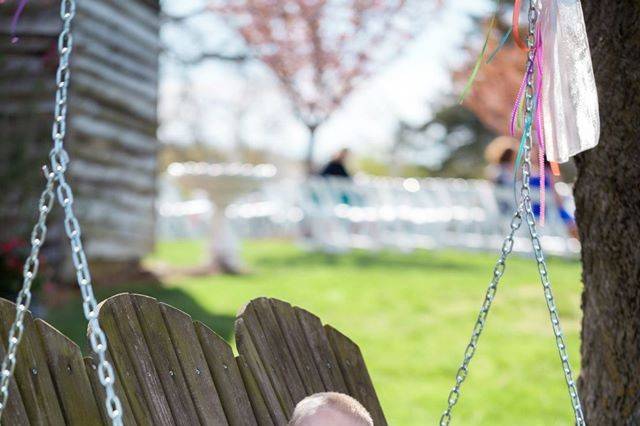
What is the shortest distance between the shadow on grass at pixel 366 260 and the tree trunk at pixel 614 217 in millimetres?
7344

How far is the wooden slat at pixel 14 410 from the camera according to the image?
81.5 inches

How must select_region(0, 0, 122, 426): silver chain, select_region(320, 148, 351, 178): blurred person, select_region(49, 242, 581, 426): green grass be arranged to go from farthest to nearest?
1. select_region(320, 148, 351, 178): blurred person
2. select_region(49, 242, 581, 426): green grass
3. select_region(0, 0, 122, 426): silver chain

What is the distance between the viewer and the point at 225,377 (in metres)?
2.58

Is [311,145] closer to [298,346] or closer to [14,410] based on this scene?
[298,346]

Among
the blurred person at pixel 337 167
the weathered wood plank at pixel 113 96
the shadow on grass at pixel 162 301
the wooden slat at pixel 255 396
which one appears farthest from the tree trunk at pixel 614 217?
the blurred person at pixel 337 167

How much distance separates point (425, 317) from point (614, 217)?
4530 mm

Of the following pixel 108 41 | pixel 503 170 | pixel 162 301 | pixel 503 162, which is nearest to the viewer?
pixel 162 301

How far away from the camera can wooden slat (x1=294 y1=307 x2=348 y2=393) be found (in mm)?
2920

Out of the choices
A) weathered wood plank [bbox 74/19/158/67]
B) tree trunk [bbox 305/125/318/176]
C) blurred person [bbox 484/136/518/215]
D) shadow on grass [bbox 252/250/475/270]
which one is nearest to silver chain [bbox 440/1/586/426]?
weathered wood plank [bbox 74/19/158/67]

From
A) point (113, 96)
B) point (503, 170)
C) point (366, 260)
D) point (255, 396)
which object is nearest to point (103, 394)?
point (255, 396)

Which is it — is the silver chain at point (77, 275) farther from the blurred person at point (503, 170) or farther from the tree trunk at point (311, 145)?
the tree trunk at point (311, 145)

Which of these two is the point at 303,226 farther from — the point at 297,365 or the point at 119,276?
the point at 297,365

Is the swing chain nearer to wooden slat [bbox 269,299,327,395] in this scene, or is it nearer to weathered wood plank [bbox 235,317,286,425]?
weathered wood plank [bbox 235,317,286,425]

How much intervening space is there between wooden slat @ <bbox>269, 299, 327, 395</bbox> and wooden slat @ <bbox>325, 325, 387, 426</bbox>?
123mm
